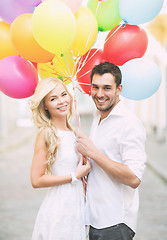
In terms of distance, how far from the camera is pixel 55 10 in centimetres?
203

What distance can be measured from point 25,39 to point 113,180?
1.17 metres

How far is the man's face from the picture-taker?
212cm

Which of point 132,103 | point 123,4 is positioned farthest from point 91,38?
point 132,103

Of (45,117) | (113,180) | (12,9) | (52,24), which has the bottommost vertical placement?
(113,180)

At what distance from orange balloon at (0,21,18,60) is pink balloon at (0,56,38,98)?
15 centimetres

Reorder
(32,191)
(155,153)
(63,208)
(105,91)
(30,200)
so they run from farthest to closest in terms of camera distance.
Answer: (155,153) → (32,191) → (30,200) → (63,208) → (105,91)

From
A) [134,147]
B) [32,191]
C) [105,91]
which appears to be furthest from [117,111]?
[32,191]

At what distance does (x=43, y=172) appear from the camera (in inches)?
89.8

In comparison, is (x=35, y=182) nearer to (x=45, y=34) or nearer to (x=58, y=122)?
(x=58, y=122)

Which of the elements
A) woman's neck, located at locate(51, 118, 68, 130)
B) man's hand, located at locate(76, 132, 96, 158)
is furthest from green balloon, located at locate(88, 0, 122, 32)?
man's hand, located at locate(76, 132, 96, 158)

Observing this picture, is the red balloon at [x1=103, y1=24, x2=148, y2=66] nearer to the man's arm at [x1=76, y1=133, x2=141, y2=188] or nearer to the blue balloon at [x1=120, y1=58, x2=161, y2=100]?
the blue balloon at [x1=120, y1=58, x2=161, y2=100]

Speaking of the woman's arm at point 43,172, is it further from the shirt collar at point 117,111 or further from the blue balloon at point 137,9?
the blue balloon at point 137,9

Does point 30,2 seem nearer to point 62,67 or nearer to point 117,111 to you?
point 62,67

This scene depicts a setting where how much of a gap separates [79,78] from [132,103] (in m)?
15.7
